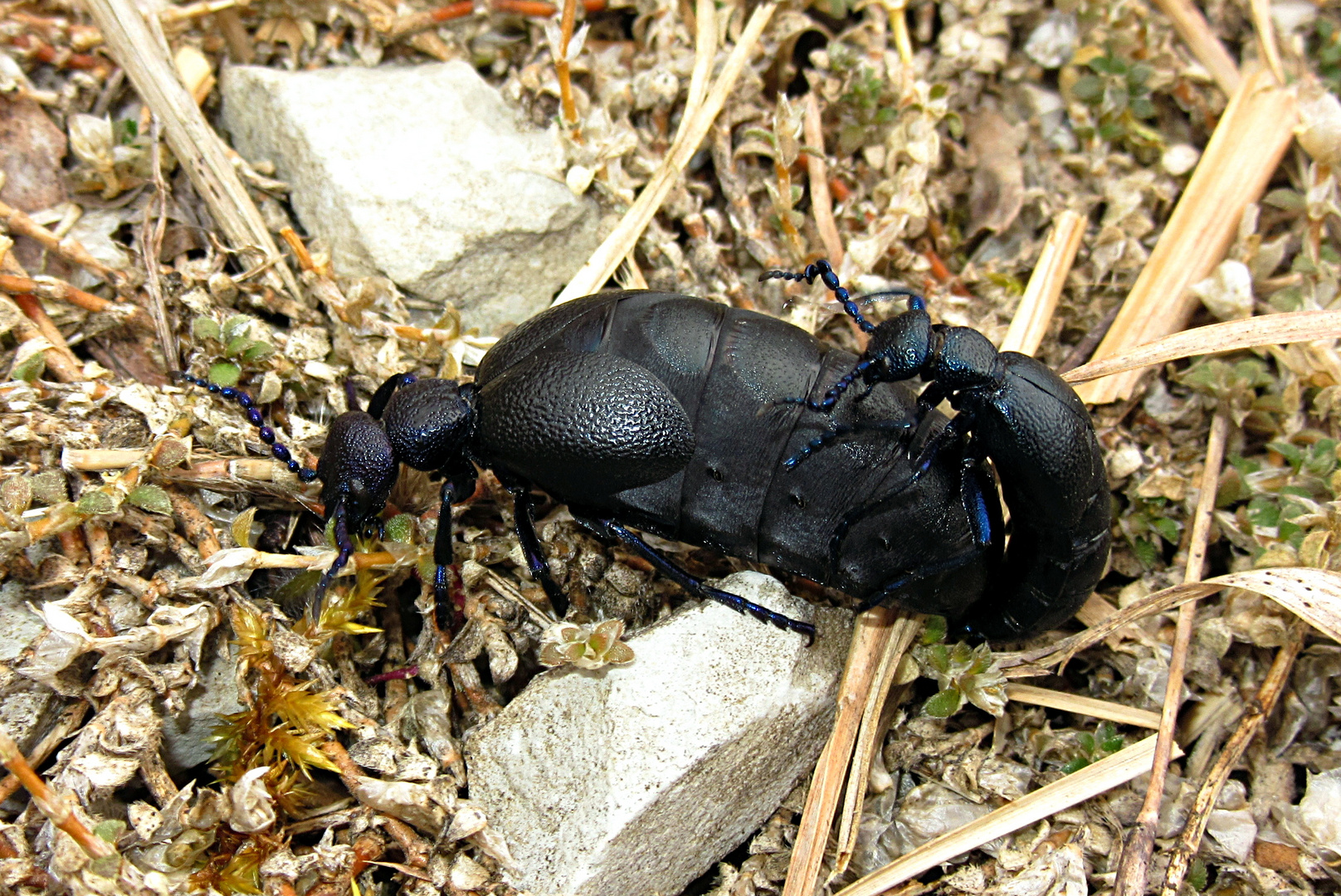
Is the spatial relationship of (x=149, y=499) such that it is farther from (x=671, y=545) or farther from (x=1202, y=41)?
(x=1202, y=41)

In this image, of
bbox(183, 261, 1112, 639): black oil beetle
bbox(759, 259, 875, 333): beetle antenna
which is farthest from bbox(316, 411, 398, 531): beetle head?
bbox(759, 259, 875, 333): beetle antenna

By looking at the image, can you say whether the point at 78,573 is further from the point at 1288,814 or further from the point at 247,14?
the point at 1288,814

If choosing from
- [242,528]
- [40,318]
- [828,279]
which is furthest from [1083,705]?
[40,318]

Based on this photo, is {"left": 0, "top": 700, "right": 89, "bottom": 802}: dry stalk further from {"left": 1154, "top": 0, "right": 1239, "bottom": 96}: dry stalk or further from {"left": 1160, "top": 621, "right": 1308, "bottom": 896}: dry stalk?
{"left": 1154, "top": 0, "right": 1239, "bottom": 96}: dry stalk

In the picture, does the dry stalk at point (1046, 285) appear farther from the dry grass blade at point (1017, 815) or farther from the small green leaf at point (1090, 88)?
the dry grass blade at point (1017, 815)

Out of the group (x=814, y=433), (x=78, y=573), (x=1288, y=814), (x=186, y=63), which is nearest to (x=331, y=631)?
(x=78, y=573)

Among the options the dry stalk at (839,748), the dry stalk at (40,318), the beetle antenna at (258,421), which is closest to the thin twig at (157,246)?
the beetle antenna at (258,421)
